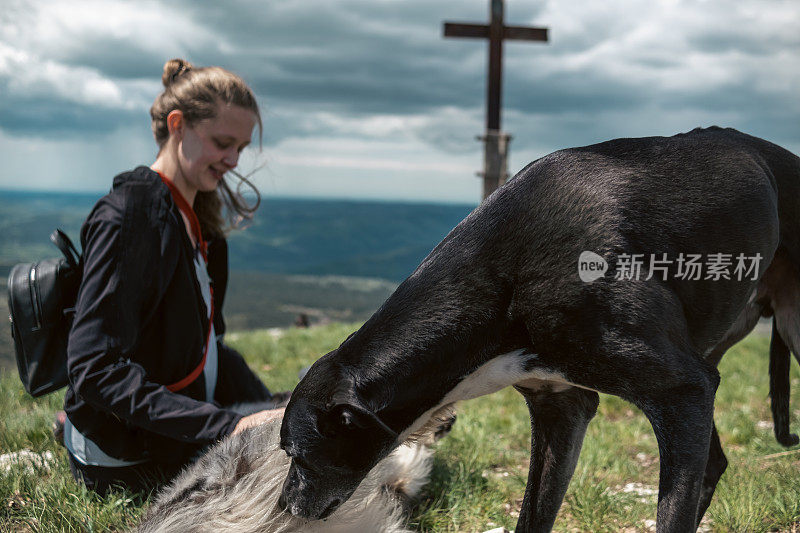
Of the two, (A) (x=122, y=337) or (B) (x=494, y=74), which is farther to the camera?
(B) (x=494, y=74)

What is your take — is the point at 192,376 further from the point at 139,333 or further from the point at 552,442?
the point at 552,442

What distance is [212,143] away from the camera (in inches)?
140

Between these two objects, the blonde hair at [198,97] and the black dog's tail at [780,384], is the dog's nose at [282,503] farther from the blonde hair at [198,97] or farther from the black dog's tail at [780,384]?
the black dog's tail at [780,384]

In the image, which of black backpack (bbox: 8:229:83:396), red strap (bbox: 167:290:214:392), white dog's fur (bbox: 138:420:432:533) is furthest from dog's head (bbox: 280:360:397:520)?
black backpack (bbox: 8:229:83:396)

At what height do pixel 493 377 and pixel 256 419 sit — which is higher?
pixel 493 377

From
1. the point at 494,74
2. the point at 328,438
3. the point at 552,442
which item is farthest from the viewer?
the point at 494,74

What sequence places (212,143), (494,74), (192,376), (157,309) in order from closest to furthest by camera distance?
(157,309)
(192,376)
(212,143)
(494,74)

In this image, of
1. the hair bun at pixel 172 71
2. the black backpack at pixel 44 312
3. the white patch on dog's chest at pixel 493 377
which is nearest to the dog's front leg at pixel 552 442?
the white patch on dog's chest at pixel 493 377

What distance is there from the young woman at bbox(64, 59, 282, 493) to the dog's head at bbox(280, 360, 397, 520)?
82 cm

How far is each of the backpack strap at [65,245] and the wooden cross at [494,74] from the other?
6.09 m

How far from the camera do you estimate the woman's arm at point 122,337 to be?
2959 millimetres

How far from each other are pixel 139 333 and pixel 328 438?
155 cm

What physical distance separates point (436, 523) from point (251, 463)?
3.62 ft

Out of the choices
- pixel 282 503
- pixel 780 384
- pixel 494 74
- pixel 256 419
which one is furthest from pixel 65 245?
pixel 494 74
